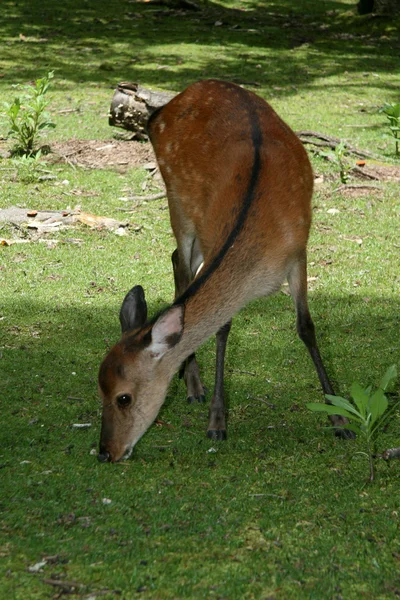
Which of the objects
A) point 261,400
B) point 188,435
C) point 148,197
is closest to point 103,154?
point 148,197

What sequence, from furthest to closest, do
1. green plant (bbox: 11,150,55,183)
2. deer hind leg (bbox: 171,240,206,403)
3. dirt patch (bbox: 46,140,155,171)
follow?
dirt patch (bbox: 46,140,155,171)
green plant (bbox: 11,150,55,183)
deer hind leg (bbox: 171,240,206,403)

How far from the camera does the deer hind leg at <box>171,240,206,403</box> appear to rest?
502cm

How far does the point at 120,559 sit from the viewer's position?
3.23 m

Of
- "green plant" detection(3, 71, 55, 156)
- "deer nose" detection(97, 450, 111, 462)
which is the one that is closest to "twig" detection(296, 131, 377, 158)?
"green plant" detection(3, 71, 55, 156)

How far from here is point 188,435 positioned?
450 centimetres

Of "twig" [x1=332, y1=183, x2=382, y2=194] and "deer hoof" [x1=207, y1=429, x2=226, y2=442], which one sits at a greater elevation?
"deer hoof" [x1=207, y1=429, x2=226, y2=442]

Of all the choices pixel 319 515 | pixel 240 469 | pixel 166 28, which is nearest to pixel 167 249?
pixel 240 469

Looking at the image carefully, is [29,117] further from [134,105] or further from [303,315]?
[303,315]

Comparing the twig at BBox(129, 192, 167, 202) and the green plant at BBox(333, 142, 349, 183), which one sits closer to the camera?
the twig at BBox(129, 192, 167, 202)

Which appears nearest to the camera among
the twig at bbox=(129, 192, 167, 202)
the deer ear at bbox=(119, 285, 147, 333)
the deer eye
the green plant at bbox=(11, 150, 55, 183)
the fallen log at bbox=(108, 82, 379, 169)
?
the deer eye

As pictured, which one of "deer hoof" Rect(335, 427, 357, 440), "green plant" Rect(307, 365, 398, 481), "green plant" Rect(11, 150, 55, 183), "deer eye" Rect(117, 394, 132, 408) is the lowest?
"green plant" Rect(11, 150, 55, 183)

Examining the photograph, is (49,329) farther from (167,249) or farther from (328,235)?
(328,235)

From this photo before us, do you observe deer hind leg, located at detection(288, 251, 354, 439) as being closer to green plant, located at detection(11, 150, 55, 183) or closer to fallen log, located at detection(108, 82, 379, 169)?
green plant, located at detection(11, 150, 55, 183)

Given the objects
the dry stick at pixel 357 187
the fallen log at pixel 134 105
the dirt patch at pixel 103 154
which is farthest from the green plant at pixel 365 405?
the fallen log at pixel 134 105
